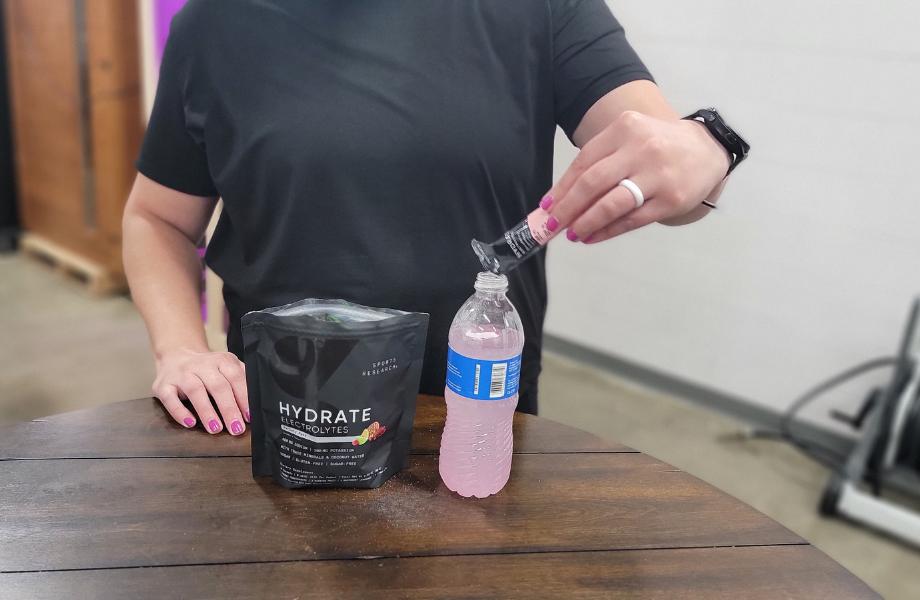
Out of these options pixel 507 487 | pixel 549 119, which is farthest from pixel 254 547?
pixel 549 119

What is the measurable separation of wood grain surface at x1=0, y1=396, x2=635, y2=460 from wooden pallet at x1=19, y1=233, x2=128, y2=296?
9.13 ft

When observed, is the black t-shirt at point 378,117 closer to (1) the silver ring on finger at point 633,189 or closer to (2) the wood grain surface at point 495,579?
(1) the silver ring on finger at point 633,189

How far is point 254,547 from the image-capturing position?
2.47ft

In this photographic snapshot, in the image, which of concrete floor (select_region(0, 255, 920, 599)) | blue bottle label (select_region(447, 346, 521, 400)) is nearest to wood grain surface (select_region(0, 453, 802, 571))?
blue bottle label (select_region(447, 346, 521, 400))

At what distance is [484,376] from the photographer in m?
0.79

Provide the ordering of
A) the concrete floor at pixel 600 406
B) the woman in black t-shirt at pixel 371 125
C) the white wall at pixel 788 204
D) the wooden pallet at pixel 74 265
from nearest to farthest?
1. the woman in black t-shirt at pixel 371 125
2. the concrete floor at pixel 600 406
3. the white wall at pixel 788 204
4. the wooden pallet at pixel 74 265

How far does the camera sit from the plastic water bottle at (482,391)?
80cm

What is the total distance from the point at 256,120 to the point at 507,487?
0.59 meters

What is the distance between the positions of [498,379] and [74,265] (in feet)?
11.7

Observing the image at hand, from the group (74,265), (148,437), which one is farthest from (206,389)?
(74,265)

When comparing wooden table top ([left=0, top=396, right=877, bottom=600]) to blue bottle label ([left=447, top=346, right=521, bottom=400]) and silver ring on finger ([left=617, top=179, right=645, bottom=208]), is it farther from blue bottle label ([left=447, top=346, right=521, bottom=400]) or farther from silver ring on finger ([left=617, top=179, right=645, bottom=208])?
silver ring on finger ([left=617, top=179, right=645, bottom=208])

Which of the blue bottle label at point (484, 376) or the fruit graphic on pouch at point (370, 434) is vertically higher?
the blue bottle label at point (484, 376)

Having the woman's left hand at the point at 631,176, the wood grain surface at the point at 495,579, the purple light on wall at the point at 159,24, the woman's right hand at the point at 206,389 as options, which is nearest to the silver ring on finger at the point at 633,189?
the woman's left hand at the point at 631,176

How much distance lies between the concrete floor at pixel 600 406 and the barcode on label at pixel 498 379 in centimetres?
167
